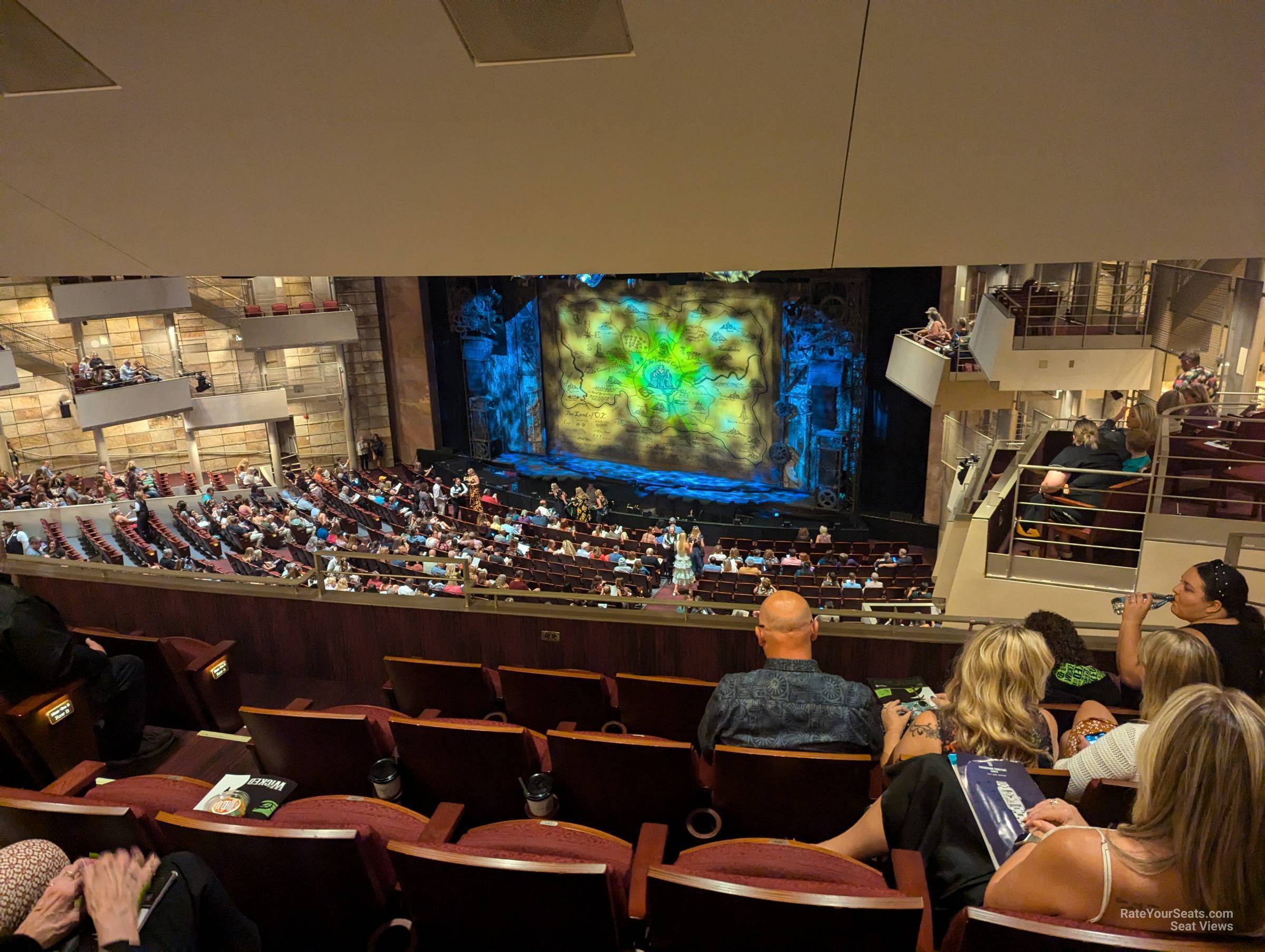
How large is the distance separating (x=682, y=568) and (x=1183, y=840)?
998cm

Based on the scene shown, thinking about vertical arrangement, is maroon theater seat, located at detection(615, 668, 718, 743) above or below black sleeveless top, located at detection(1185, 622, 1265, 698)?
below

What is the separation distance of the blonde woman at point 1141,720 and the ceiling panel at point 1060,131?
1084 mm

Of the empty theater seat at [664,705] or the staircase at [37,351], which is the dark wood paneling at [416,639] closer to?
the empty theater seat at [664,705]

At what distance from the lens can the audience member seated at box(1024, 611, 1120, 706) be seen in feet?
9.16

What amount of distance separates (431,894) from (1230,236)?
2496 mm

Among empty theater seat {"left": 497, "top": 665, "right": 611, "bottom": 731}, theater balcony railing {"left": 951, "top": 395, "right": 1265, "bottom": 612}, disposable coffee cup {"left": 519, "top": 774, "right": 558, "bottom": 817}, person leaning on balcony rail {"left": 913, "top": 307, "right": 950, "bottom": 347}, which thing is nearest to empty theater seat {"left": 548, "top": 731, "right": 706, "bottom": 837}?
disposable coffee cup {"left": 519, "top": 774, "right": 558, "bottom": 817}

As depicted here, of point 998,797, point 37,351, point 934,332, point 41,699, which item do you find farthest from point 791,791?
point 37,351

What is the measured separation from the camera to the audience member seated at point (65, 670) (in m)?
2.81

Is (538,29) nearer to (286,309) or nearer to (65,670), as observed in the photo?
(65,670)

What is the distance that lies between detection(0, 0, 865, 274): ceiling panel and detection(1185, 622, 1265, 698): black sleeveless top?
1.90m

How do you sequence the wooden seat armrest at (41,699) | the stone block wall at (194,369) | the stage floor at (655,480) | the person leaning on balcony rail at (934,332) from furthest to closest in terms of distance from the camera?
the stone block wall at (194,369) → the stage floor at (655,480) → the person leaning on balcony rail at (934,332) → the wooden seat armrest at (41,699)

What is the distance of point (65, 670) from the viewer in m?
2.88

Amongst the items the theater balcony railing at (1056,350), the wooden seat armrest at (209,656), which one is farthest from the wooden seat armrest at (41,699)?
the theater balcony railing at (1056,350)

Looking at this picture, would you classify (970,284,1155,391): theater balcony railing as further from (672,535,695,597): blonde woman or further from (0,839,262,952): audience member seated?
(0,839,262,952): audience member seated
